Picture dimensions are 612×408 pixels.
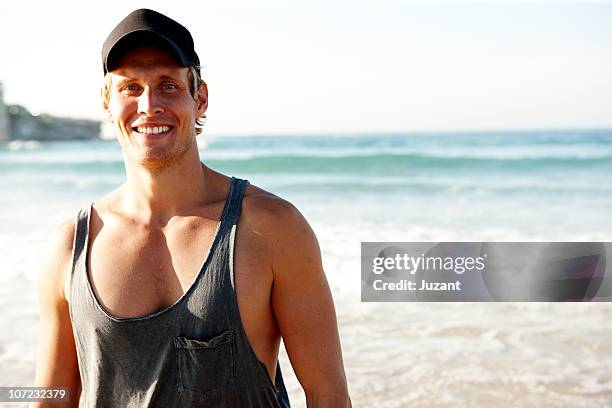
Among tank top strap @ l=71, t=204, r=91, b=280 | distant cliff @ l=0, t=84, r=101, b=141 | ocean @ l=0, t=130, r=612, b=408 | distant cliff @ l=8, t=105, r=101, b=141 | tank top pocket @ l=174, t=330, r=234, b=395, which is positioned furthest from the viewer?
distant cliff @ l=8, t=105, r=101, b=141

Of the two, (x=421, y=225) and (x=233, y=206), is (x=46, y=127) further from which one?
(x=233, y=206)

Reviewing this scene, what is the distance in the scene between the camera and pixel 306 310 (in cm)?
135

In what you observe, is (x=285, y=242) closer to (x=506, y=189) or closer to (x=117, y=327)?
(x=117, y=327)

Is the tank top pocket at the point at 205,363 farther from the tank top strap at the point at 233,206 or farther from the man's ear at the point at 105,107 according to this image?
the man's ear at the point at 105,107

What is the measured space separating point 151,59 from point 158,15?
0.25 feet

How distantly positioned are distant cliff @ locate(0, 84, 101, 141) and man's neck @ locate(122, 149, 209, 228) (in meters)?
16.4

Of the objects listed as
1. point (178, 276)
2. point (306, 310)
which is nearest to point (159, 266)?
point (178, 276)

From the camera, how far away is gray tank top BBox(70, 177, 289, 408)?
1300mm

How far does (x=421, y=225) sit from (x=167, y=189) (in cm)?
671

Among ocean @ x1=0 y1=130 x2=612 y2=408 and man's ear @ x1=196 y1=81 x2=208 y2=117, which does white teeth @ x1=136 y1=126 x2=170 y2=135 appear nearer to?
man's ear @ x1=196 y1=81 x2=208 y2=117

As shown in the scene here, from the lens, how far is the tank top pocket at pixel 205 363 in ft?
4.26

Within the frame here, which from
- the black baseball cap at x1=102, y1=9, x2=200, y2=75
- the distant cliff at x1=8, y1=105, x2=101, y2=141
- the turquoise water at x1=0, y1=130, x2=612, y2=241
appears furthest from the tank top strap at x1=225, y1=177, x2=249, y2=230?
the distant cliff at x1=8, y1=105, x2=101, y2=141

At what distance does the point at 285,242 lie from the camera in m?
1.34

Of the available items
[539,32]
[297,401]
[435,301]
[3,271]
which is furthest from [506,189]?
[297,401]
